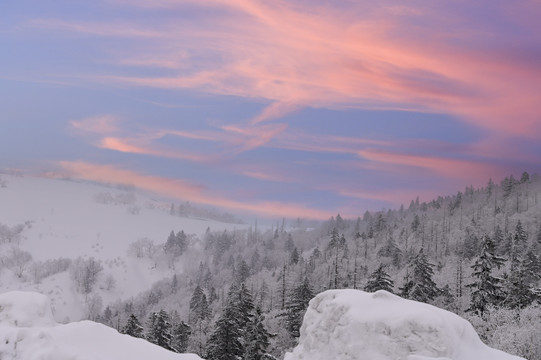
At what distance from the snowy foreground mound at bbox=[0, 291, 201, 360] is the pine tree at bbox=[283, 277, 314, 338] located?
51386mm

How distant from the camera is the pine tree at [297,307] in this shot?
6600 centimetres

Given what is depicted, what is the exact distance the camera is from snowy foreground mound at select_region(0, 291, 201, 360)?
1469 cm

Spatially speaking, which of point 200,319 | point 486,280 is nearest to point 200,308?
point 200,319

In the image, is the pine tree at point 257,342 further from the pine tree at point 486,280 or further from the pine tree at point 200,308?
the pine tree at point 200,308

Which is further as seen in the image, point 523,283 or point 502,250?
point 502,250

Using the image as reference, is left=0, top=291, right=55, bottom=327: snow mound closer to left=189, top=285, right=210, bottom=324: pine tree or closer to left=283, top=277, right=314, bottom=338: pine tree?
left=283, top=277, right=314, bottom=338: pine tree

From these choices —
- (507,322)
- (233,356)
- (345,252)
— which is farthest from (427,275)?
(345,252)

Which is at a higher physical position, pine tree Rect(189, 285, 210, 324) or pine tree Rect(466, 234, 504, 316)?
pine tree Rect(466, 234, 504, 316)

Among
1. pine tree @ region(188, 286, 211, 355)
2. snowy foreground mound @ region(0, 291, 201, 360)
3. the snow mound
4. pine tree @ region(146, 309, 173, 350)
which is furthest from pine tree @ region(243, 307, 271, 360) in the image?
the snow mound

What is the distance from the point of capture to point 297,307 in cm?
6850

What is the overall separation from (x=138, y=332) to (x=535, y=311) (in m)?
37.8

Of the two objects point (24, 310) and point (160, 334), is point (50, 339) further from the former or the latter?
point (160, 334)

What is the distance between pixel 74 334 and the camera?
15.6 meters

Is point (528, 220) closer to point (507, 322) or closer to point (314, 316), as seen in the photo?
point (507, 322)
